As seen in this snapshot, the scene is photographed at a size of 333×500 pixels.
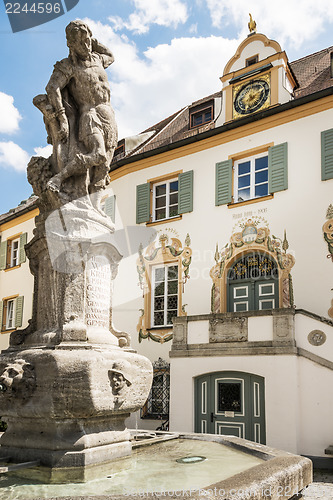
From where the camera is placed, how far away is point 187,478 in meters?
3.83

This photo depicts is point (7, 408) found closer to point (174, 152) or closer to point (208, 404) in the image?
point (208, 404)

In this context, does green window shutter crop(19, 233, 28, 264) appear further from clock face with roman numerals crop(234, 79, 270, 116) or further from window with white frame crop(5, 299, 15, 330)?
clock face with roman numerals crop(234, 79, 270, 116)

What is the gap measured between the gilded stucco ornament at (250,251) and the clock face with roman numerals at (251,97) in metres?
3.45

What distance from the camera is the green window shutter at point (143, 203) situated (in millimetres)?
16031

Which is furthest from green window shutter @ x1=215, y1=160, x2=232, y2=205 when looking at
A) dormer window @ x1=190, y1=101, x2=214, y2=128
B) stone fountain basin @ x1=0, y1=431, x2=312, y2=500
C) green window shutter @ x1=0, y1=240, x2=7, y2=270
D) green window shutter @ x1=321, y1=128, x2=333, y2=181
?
green window shutter @ x1=0, y1=240, x2=7, y2=270

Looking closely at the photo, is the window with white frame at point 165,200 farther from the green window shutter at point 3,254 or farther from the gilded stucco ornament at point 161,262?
the green window shutter at point 3,254

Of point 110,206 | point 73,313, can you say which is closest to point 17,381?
point 73,313

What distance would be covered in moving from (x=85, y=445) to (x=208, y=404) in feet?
26.2

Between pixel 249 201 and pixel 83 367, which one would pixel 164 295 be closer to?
pixel 249 201

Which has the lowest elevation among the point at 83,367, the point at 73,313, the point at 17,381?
the point at 17,381

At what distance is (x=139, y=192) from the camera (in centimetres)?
1634

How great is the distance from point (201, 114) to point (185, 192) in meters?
3.22

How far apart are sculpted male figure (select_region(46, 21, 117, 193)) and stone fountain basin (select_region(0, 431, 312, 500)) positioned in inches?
108

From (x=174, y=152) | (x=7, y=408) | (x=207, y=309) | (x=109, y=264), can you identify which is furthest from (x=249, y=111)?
(x=7, y=408)
